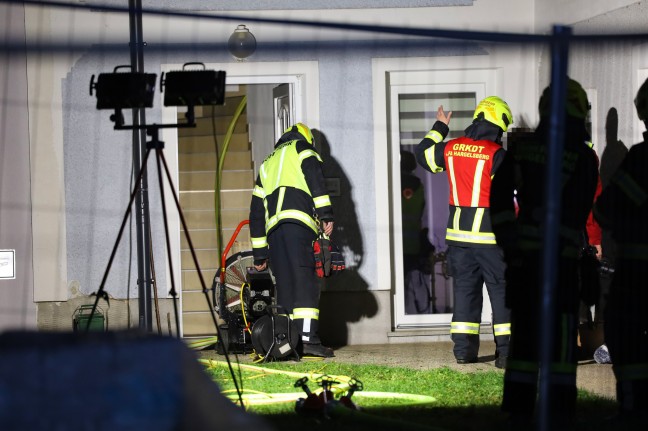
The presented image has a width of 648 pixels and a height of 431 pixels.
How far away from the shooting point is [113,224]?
1120cm

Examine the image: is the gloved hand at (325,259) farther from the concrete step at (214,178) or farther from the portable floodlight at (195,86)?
the concrete step at (214,178)

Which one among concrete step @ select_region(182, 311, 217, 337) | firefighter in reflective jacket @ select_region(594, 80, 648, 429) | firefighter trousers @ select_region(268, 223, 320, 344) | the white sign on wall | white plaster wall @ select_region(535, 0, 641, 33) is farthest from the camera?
concrete step @ select_region(182, 311, 217, 337)

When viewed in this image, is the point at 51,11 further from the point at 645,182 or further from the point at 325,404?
the point at 645,182

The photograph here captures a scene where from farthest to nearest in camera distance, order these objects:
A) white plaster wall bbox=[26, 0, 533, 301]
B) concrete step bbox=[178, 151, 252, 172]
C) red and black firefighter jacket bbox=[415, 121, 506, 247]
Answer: concrete step bbox=[178, 151, 252, 172] < white plaster wall bbox=[26, 0, 533, 301] < red and black firefighter jacket bbox=[415, 121, 506, 247]

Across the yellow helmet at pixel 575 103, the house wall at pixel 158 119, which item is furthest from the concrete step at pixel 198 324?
the yellow helmet at pixel 575 103

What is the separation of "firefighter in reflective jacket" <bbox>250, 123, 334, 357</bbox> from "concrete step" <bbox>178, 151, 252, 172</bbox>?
4.51 m

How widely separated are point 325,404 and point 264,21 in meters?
2.45

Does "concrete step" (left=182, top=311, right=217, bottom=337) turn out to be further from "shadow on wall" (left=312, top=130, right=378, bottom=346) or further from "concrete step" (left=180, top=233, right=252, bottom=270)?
"shadow on wall" (left=312, top=130, right=378, bottom=346)

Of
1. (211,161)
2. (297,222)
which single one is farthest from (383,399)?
(211,161)

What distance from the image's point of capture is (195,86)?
6.34 meters

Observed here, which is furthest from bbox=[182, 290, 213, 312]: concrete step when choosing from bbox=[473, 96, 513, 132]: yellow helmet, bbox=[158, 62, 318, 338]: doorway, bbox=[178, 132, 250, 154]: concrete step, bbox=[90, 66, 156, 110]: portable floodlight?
bbox=[90, 66, 156, 110]: portable floodlight

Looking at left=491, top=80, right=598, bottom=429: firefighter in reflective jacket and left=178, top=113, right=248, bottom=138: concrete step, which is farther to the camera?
left=178, top=113, right=248, bottom=138: concrete step

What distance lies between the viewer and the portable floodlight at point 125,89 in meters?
6.32

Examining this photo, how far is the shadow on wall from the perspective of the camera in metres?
11.5
